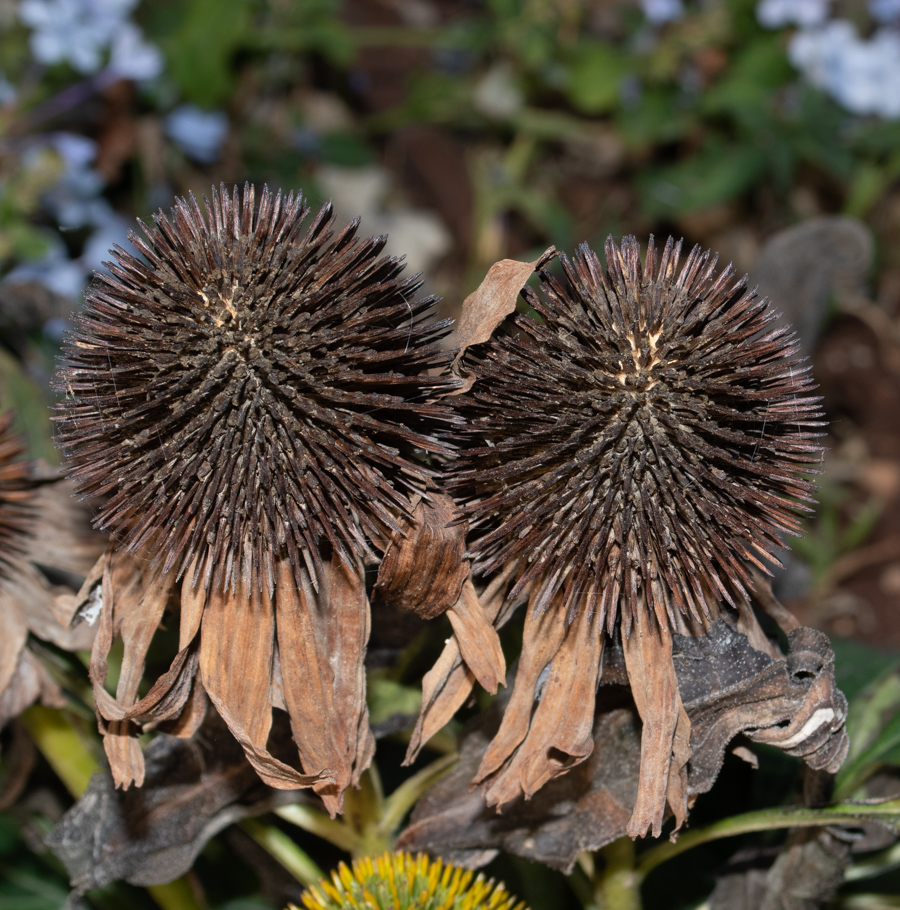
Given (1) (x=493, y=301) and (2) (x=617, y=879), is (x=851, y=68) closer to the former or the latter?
(1) (x=493, y=301)

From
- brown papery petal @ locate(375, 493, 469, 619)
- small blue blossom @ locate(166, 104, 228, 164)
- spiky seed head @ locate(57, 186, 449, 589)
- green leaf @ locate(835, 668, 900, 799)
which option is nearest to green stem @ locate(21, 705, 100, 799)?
spiky seed head @ locate(57, 186, 449, 589)

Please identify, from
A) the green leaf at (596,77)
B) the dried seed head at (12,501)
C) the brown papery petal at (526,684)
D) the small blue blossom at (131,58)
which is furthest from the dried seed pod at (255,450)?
the green leaf at (596,77)

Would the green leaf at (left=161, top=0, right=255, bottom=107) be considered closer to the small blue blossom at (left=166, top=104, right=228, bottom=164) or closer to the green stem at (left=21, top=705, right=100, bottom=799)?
the small blue blossom at (left=166, top=104, right=228, bottom=164)

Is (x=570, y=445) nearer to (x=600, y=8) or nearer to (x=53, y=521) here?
(x=53, y=521)

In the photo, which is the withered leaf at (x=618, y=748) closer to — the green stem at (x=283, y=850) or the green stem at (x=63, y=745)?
the green stem at (x=283, y=850)

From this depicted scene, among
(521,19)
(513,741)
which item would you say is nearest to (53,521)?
(513,741)

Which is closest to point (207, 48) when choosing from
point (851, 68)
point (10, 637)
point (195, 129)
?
point (195, 129)
